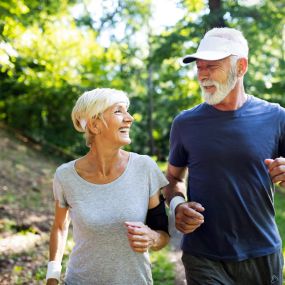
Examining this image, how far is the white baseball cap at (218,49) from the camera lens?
285cm

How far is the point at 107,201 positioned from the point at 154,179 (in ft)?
1.07

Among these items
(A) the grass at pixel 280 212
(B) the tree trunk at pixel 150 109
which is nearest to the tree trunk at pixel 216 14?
(A) the grass at pixel 280 212

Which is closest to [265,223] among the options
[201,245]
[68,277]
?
[201,245]

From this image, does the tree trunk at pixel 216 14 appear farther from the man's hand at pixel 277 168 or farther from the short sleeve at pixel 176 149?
the man's hand at pixel 277 168

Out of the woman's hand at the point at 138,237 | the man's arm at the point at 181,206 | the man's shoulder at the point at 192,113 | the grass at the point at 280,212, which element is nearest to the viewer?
the woman's hand at the point at 138,237

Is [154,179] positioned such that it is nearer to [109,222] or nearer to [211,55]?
[109,222]

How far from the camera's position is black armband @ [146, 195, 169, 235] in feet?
8.86

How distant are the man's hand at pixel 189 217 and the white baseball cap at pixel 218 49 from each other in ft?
3.19

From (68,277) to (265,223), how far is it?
1.32 m

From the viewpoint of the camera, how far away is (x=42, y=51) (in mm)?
13539

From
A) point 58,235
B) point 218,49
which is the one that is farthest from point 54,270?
point 218,49

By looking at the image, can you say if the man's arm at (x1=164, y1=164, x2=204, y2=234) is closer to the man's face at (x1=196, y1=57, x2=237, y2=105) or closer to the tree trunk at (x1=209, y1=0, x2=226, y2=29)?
the man's face at (x1=196, y1=57, x2=237, y2=105)

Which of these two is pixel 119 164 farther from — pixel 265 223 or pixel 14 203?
pixel 14 203

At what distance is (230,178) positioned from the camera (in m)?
2.77
